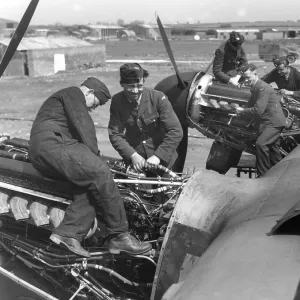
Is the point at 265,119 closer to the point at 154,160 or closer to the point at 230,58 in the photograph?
the point at 230,58

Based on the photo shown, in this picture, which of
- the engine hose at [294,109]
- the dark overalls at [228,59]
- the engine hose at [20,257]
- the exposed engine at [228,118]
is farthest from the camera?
the dark overalls at [228,59]

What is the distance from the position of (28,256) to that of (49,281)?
1.04ft

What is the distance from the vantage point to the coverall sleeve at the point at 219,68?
308 inches

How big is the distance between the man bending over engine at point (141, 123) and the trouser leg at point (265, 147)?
153 cm

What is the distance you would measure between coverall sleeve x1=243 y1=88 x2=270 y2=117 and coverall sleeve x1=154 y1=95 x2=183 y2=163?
1.70m

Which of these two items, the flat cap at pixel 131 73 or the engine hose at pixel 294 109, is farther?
the engine hose at pixel 294 109

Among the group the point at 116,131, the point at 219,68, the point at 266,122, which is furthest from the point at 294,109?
the point at 116,131

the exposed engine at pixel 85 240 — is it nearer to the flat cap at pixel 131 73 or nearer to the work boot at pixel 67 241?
the work boot at pixel 67 241

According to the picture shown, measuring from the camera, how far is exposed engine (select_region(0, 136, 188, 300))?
4.30 m

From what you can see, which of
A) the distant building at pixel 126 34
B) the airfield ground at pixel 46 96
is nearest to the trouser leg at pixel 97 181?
the airfield ground at pixel 46 96

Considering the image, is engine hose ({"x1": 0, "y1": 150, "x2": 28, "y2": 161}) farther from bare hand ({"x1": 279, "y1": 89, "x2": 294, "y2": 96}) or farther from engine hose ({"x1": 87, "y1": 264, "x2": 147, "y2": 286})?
bare hand ({"x1": 279, "y1": 89, "x2": 294, "y2": 96})

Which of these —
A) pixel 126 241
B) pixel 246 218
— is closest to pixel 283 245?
pixel 246 218

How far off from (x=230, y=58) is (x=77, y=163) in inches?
188

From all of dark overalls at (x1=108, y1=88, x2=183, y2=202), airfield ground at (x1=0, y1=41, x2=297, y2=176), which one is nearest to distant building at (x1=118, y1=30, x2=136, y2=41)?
airfield ground at (x1=0, y1=41, x2=297, y2=176)
